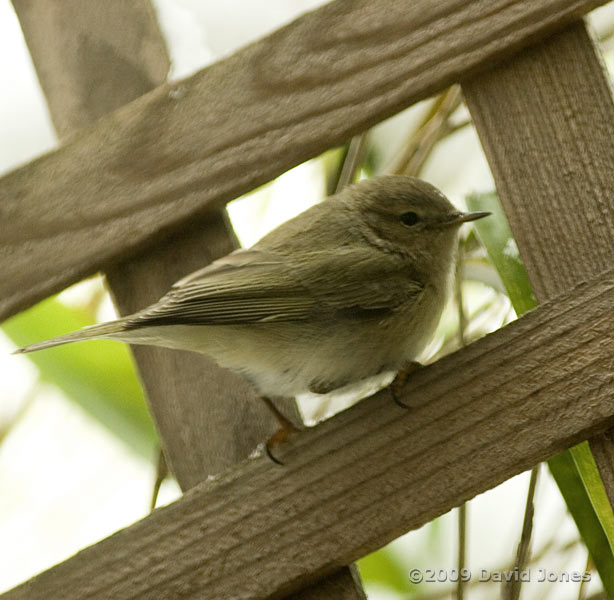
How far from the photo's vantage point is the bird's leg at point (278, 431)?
6.15 feet

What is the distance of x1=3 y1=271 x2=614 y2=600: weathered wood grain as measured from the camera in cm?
170

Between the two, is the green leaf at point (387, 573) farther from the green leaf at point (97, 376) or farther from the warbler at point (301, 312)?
the green leaf at point (97, 376)

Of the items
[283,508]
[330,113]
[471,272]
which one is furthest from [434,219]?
[283,508]

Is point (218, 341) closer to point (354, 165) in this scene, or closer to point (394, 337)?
point (394, 337)

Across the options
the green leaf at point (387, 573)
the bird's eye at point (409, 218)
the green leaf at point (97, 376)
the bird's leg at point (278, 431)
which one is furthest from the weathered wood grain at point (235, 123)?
the green leaf at point (387, 573)

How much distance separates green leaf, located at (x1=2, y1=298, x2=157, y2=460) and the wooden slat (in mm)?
1029

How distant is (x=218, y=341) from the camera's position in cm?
215

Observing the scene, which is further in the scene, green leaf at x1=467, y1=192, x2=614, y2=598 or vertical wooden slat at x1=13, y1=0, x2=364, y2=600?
vertical wooden slat at x1=13, y1=0, x2=364, y2=600

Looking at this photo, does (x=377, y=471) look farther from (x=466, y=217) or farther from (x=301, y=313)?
(x=466, y=217)

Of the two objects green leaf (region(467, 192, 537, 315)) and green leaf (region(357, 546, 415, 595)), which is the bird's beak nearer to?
green leaf (region(467, 192, 537, 315))

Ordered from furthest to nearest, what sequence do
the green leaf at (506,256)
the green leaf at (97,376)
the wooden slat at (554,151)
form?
1. the green leaf at (97,376)
2. the green leaf at (506,256)
3. the wooden slat at (554,151)


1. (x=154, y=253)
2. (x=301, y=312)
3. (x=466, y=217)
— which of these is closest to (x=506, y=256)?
(x=466, y=217)

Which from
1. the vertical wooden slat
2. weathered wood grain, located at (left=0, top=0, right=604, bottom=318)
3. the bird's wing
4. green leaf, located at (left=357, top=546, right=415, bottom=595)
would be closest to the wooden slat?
weathered wood grain, located at (left=0, top=0, right=604, bottom=318)

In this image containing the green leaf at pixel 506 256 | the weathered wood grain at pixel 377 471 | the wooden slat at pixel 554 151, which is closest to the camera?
the weathered wood grain at pixel 377 471
